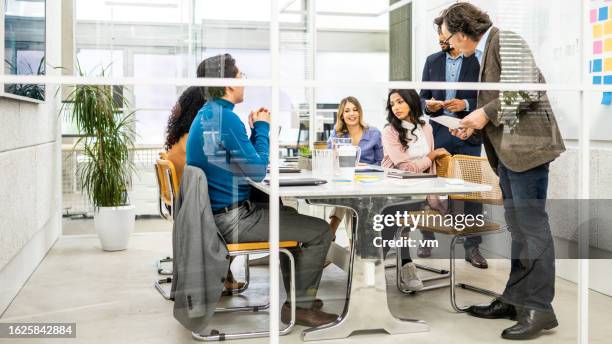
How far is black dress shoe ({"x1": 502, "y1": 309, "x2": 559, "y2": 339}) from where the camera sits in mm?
3037

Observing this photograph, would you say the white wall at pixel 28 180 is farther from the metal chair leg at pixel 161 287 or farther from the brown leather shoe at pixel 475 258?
the brown leather shoe at pixel 475 258

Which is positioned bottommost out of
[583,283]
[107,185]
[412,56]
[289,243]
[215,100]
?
[583,283]

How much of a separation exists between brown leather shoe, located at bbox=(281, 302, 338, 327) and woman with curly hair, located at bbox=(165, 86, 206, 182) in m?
0.78

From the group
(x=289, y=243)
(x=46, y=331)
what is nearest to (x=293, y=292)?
(x=289, y=243)

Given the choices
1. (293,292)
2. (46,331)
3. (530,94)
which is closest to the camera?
(46,331)

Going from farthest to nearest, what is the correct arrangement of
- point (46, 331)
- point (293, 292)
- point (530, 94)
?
point (530, 94) → point (293, 292) → point (46, 331)

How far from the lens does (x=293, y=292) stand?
2779 millimetres

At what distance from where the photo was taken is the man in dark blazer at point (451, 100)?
113 inches

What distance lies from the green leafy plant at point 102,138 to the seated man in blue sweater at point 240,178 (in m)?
0.27

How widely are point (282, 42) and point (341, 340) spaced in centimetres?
133

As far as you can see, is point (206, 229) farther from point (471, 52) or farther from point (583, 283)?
point (583, 283)

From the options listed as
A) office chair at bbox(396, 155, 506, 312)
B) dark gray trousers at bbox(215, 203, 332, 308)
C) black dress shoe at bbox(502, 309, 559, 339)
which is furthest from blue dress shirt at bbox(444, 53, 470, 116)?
black dress shoe at bbox(502, 309, 559, 339)

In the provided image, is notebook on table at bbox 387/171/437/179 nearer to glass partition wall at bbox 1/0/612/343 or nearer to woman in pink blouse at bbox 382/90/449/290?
woman in pink blouse at bbox 382/90/449/290

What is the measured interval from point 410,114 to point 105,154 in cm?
131
